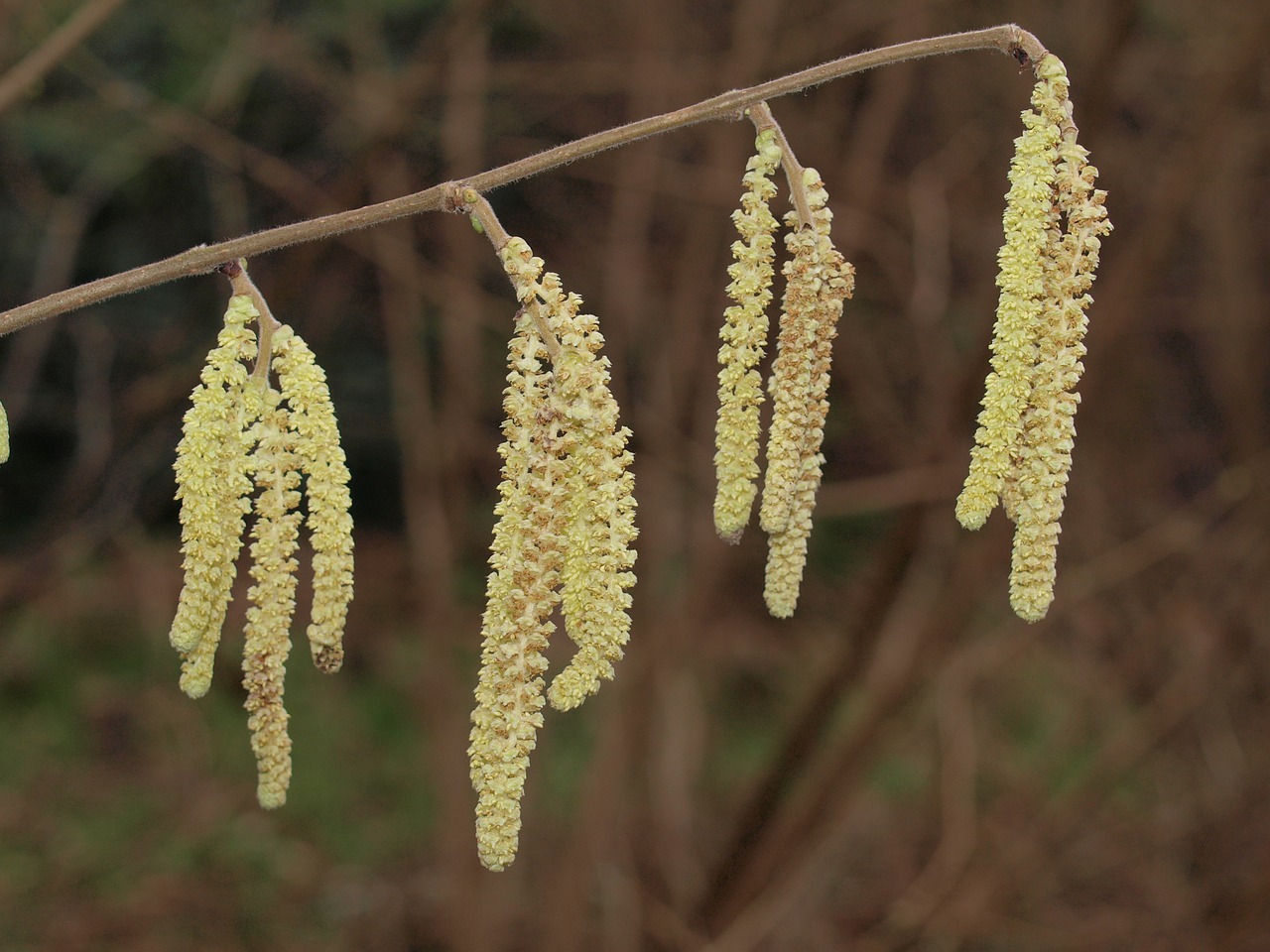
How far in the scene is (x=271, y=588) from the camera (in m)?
1.29

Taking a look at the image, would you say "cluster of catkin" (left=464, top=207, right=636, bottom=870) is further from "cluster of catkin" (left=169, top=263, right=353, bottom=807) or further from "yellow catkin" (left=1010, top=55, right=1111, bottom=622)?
"yellow catkin" (left=1010, top=55, right=1111, bottom=622)

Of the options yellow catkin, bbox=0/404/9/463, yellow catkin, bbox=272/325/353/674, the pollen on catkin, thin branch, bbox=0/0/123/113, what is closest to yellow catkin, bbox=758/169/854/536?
the pollen on catkin

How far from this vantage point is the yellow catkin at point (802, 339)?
4.16 ft

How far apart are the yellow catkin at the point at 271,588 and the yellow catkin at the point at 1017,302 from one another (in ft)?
2.12

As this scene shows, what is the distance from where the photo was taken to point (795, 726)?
3.87 m

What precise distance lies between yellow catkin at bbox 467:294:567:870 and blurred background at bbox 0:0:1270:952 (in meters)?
1.74

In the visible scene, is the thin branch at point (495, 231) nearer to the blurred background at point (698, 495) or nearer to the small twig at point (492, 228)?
the small twig at point (492, 228)

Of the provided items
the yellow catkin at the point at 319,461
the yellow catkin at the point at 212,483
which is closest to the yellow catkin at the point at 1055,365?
the yellow catkin at the point at 319,461

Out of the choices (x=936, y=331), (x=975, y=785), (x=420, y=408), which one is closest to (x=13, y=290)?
(x=420, y=408)

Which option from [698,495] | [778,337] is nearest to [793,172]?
[778,337]

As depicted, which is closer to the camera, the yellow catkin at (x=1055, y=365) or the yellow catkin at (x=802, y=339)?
the yellow catkin at (x=1055, y=365)

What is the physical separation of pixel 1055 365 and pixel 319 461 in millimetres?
697

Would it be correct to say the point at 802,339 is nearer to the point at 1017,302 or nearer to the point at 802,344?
the point at 802,344

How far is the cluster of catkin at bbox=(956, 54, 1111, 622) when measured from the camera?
1161 mm
